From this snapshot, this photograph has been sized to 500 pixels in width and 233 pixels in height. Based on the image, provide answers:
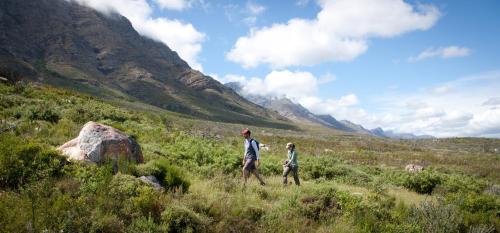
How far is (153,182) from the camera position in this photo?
984 cm

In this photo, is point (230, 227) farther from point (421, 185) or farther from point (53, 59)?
point (53, 59)

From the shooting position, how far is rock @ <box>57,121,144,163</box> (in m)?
10.3

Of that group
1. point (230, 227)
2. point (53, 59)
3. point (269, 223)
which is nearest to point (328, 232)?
point (269, 223)

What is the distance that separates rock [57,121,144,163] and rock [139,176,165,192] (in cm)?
120

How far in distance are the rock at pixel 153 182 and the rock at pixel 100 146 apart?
3.95 feet

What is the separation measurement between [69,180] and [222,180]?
4.61 metres

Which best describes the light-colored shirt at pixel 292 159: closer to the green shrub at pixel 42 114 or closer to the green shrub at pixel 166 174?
the green shrub at pixel 166 174

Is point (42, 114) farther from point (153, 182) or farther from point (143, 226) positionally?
point (143, 226)

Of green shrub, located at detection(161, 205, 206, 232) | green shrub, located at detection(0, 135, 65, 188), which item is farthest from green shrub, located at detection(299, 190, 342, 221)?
green shrub, located at detection(0, 135, 65, 188)

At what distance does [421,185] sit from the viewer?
706 inches

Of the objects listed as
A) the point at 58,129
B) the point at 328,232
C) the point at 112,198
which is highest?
the point at 58,129

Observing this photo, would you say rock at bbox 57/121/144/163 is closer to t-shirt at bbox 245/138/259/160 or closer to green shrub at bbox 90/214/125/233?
green shrub at bbox 90/214/125/233

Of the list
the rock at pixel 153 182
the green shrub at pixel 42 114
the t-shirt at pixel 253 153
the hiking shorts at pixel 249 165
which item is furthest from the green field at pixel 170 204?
the green shrub at pixel 42 114

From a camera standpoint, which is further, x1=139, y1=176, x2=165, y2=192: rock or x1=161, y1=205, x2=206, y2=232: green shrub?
x1=139, y1=176, x2=165, y2=192: rock
